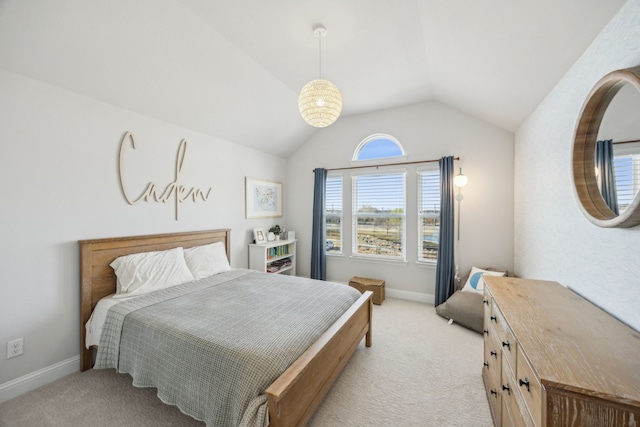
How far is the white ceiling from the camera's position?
165 cm

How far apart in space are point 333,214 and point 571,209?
315 centimetres

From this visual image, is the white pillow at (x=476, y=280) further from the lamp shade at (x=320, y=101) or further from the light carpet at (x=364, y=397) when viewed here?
the lamp shade at (x=320, y=101)

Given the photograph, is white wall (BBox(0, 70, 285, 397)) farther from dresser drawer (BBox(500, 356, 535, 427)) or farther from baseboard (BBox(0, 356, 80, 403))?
dresser drawer (BBox(500, 356, 535, 427))

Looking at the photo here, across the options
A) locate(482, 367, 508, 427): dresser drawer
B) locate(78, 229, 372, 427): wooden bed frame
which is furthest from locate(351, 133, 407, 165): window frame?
locate(482, 367, 508, 427): dresser drawer

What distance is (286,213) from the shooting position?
4.90 metres

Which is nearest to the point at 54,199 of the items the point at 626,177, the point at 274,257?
the point at 274,257

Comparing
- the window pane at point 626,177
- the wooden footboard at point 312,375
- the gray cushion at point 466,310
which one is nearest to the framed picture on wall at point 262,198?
the wooden footboard at point 312,375

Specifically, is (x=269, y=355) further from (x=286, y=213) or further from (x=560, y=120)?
(x=286, y=213)

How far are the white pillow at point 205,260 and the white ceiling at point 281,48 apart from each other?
1551mm

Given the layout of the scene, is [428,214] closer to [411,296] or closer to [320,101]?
[411,296]

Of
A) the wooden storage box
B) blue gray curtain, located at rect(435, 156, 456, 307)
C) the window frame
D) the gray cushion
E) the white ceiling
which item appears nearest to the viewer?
the white ceiling

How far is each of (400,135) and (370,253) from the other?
1.98 meters

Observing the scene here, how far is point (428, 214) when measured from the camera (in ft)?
12.3

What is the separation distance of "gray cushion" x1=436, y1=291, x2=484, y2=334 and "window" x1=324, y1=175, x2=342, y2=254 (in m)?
1.90
